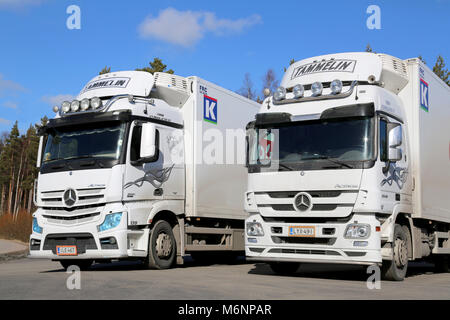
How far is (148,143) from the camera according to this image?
37.0 feet

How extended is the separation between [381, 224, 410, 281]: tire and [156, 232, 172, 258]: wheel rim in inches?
173

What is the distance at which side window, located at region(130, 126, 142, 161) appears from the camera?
11.3 meters

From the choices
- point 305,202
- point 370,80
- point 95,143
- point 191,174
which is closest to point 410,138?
point 370,80

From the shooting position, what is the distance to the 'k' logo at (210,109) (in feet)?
44.4

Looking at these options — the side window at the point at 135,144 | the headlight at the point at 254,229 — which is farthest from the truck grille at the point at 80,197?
the headlight at the point at 254,229

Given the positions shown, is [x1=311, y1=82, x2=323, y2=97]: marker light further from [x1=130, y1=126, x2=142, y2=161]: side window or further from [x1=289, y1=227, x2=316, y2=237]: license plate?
[x1=130, y1=126, x2=142, y2=161]: side window

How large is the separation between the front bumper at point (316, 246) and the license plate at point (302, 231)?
5 cm

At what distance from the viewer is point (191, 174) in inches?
512

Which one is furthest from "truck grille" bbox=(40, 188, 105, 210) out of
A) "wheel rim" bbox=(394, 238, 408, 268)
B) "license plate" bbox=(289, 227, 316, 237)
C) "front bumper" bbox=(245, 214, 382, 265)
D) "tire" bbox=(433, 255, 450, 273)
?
"tire" bbox=(433, 255, 450, 273)

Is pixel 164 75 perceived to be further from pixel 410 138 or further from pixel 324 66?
pixel 410 138

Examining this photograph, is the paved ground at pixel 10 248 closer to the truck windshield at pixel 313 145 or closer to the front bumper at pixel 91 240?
the front bumper at pixel 91 240

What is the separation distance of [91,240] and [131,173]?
146 cm
